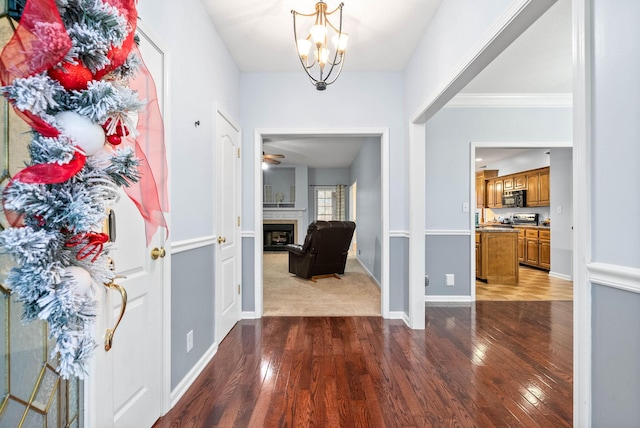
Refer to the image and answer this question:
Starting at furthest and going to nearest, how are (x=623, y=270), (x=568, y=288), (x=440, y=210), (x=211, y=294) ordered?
(x=568, y=288) → (x=440, y=210) → (x=211, y=294) → (x=623, y=270)

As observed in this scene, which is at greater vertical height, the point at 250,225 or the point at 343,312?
the point at 250,225

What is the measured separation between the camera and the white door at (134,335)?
3.76 feet

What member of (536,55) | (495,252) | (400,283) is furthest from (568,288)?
(536,55)

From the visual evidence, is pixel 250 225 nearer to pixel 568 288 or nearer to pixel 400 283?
pixel 400 283

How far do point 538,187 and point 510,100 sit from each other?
3.11 m

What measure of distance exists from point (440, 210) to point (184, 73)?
321cm

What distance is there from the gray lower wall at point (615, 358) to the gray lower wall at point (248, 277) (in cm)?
280

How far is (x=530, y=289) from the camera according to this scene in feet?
14.5

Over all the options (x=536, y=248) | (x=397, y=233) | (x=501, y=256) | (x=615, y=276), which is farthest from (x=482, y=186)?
(x=615, y=276)

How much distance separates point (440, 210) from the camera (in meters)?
3.86

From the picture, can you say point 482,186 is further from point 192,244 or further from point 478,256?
point 192,244

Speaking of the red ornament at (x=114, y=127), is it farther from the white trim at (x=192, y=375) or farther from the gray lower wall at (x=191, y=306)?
the white trim at (x=192, y=375)

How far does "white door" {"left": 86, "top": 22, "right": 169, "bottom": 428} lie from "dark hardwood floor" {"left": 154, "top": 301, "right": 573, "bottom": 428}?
0.83ft

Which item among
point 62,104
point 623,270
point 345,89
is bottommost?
point 623,270
